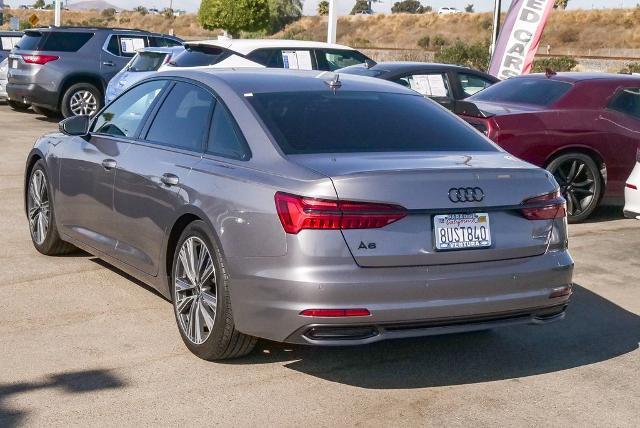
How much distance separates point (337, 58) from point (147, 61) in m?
3.06

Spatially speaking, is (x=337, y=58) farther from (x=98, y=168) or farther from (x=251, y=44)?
(x=98, y=168)

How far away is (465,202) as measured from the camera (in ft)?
18.1

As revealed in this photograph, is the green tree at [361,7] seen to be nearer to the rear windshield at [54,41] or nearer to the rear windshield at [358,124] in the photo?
the rear windshield at [54,41]

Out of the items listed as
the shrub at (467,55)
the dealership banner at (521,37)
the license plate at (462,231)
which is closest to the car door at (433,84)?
the dealership banner at (521,37)

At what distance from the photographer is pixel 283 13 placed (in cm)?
10744

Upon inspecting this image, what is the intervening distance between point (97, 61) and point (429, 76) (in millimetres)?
8873

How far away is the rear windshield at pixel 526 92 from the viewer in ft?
37.9

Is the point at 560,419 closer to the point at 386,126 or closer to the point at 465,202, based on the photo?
the point at 465,202

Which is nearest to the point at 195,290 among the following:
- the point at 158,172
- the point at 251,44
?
the point at 158,172

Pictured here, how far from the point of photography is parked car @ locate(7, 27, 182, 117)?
69.4ft

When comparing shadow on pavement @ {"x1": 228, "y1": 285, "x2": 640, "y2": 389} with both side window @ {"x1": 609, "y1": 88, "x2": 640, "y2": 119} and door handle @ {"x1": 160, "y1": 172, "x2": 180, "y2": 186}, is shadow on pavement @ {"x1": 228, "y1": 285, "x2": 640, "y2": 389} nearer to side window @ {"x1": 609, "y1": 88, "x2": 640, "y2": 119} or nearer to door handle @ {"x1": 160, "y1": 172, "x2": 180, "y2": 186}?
door handle @ {"x1": 160, "y1": 172, "x2": 180, "y2": 186}

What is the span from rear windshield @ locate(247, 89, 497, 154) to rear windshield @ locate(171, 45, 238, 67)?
979cm

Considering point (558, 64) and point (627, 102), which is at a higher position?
point (627, 102)

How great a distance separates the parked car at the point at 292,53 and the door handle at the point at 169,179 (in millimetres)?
10197
